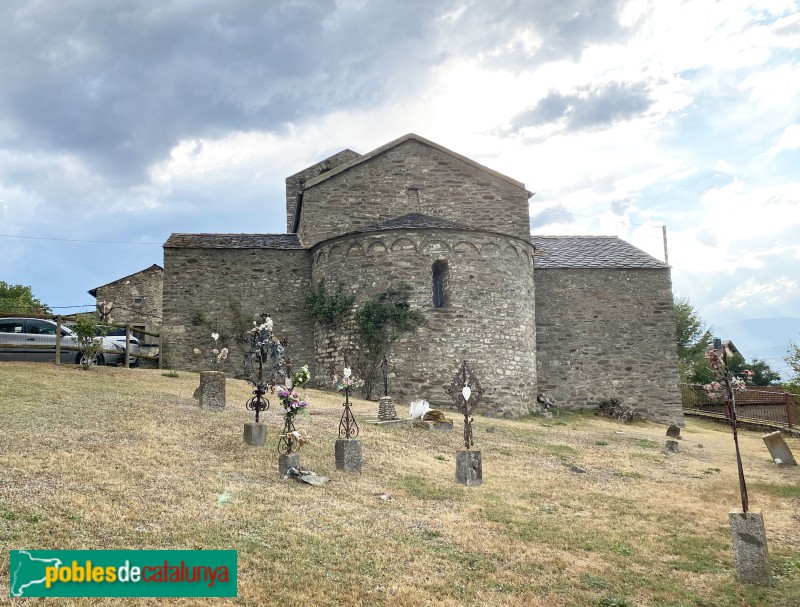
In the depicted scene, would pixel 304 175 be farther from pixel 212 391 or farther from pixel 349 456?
pixel 349 456

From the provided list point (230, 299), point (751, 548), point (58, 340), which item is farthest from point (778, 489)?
point (230, 299)

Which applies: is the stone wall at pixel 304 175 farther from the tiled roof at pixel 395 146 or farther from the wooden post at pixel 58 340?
the wooden post at pixel 58 340

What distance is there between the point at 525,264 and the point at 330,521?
52.8 ft

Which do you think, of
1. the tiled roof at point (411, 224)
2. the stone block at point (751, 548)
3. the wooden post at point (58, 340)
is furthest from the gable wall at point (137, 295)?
the stone block at point (751, 548)

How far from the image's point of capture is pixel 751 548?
648cm

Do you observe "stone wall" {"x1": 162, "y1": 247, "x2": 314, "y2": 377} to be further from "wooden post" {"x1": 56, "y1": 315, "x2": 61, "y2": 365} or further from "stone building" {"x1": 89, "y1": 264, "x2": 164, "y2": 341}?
"stone building" {"x1": 89, "y1": 264, "x2": 164, "y2": 341}

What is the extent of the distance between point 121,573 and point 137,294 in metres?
35.5

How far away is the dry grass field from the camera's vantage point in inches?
230

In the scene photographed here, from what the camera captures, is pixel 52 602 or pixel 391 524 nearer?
pixel 52 602

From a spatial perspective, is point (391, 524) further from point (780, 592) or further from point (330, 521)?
point (780, 592)

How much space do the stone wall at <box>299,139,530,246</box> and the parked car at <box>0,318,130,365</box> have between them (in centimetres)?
903

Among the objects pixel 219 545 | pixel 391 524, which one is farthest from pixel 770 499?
pixel 219 545

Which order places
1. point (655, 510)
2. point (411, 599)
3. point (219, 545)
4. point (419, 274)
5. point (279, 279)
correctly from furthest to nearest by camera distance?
point (279, 279) → point (419, 274) → point (655, 510) → point (219, 545) → point (411, 599)

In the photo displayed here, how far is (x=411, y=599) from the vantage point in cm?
540
